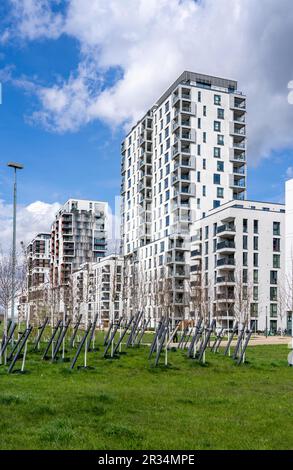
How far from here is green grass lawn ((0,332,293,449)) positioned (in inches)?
330

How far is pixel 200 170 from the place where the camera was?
9269 cm

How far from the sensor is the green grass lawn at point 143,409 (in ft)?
27.5

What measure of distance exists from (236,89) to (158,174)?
2162 centimetres

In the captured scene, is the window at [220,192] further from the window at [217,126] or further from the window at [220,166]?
the window at [217,126]

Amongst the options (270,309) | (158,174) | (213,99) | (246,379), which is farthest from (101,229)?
(246,379)

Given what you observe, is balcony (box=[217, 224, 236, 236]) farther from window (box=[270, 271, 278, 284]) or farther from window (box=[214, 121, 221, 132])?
window (box=[214, 121, 221, 132])

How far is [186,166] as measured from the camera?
300 feet

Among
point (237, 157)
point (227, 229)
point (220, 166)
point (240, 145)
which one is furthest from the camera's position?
point (240, 145)

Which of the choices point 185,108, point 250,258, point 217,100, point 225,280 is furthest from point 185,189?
point 225,280

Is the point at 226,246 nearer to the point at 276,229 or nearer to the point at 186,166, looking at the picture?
the point at 276,229

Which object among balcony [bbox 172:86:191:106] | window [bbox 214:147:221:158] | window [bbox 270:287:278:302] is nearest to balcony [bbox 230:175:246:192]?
window [bbox 214:147:221:158]

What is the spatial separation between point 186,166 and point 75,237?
66924 mm

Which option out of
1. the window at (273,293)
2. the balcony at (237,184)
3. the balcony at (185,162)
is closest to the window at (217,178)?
the balcony at (237,184)
